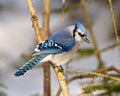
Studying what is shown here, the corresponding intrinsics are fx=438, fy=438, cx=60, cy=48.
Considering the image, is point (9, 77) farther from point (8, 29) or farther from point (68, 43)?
point (68, 43)

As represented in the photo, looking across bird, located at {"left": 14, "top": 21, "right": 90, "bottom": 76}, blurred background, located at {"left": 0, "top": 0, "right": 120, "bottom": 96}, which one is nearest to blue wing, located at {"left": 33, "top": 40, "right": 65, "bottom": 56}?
bird, located at {"left": 14, "top": 21, "right": 90, "bottom": 76}

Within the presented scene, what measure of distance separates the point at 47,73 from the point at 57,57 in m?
0.18

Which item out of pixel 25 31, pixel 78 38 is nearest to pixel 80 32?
pixel 78 38

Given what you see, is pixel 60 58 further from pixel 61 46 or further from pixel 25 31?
pixel 25 31

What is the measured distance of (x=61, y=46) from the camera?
737 mm

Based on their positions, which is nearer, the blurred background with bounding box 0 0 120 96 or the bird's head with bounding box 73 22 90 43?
the bird's head with bounding box 73 22 90 43

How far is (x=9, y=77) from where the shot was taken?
1991 mm

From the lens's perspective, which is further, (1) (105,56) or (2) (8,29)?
(2) (8,29)

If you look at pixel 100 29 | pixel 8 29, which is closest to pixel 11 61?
pixel 8 29

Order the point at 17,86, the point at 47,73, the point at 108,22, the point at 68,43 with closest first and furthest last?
the point at 68,43 < the point at 47,73 < the point at 17,86 < the point at 108,22

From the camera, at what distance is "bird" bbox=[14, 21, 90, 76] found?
2.17 feet

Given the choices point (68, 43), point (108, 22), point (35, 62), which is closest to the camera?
point (35, 62)

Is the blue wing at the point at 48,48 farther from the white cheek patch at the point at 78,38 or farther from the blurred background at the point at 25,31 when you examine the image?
the blurred background at the point at 25,31

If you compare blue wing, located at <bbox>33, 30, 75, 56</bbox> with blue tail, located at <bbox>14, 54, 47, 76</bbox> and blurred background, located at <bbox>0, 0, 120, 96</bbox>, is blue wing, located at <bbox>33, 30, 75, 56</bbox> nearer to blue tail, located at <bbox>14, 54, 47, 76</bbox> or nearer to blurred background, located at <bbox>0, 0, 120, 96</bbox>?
blue tail, located at <bbox>14, 54, 47, 76</bbox>
